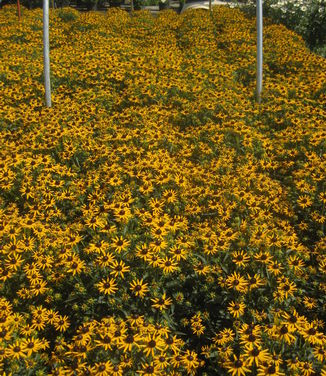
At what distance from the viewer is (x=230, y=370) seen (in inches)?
106

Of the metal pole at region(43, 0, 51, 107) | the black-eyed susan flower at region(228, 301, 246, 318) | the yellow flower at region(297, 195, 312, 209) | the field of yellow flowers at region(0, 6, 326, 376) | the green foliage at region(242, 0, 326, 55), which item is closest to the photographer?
the field of yellow flowers at region(0, 6, 326, 376)

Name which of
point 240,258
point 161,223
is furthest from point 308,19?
point 240,258

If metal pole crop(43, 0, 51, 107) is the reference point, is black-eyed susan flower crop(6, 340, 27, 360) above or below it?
below

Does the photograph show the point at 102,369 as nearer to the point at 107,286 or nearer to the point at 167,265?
the point at 107,286

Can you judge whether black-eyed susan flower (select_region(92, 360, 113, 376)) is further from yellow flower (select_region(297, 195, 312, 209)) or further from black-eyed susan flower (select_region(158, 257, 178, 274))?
yellow flower (select_region(297, 195, 312, 209))

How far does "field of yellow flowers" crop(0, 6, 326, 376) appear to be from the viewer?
2.94 meters

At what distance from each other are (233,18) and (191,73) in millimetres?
7130

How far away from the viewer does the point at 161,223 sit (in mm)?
3949

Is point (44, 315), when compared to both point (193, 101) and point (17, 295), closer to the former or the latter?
point (17, 295)

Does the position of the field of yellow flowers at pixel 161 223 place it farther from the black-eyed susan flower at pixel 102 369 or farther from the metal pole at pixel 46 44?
the metal pole at pixel 46 44

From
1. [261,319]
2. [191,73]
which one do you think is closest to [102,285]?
[261,319]

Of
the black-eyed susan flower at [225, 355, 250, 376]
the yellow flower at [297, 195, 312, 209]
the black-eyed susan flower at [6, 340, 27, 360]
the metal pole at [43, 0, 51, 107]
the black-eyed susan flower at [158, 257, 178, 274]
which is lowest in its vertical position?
the black-eyed susan flower at [6, 340, 27, 360]

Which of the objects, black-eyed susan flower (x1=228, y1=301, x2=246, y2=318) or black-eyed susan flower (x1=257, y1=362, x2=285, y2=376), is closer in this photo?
black-eyed susan flower (x1=257, y1=362, x2=285, y2=376)

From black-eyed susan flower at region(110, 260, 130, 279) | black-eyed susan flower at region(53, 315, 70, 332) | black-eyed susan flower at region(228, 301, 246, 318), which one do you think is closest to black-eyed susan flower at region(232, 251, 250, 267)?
black-eyed susan flower at region(228, 301, 246, 318)
